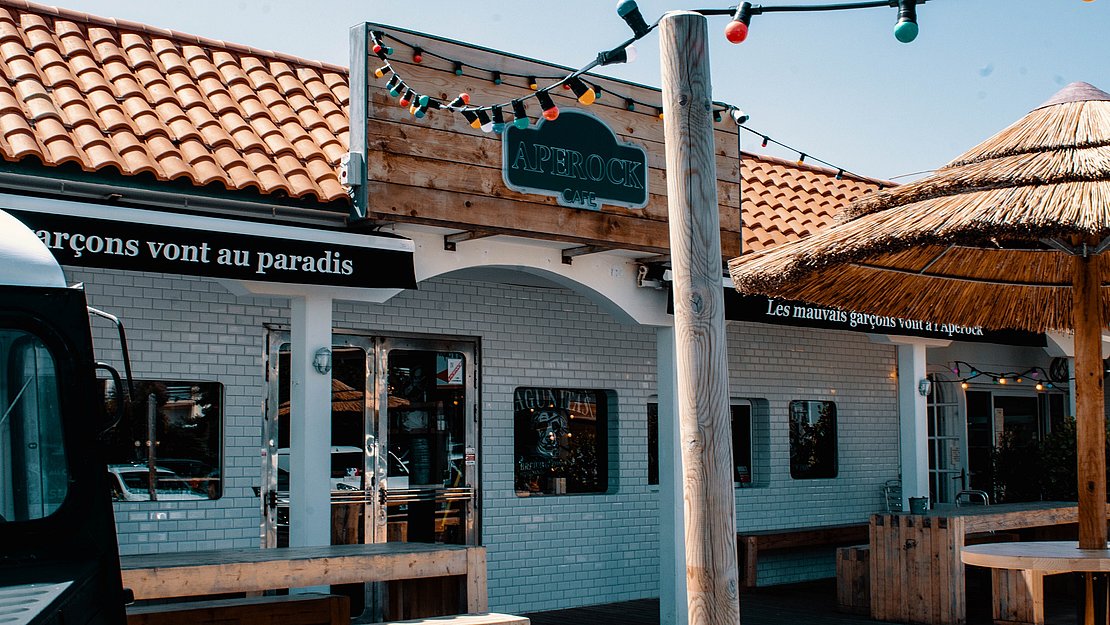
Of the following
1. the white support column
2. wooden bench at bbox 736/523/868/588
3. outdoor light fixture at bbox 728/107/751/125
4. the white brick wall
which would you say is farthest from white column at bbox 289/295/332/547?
wooden bench at bbox 736/523/868/588

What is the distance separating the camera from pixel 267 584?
607cm

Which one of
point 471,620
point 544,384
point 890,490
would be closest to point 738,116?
point 544,384

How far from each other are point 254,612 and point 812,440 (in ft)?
26.4

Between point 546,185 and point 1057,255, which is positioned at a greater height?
point 546,185

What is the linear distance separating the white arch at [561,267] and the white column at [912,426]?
3316mm

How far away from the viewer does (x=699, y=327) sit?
12.1 feet

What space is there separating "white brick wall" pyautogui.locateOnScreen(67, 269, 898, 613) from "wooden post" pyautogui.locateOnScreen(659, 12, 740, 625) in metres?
5.77

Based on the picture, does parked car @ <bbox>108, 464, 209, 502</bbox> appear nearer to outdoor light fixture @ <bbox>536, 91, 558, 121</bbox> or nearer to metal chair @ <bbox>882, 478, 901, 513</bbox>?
outdoor light fixture @ <bbox>536, 91, 558, 121</bbox>

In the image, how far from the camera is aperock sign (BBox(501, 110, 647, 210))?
8.27m

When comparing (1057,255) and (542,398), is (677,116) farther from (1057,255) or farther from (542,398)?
(542,398)

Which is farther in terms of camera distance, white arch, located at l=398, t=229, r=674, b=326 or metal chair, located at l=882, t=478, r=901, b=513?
metal chair, located at l=882, t=478, r=901, b=513

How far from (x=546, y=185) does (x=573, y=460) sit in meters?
3.67

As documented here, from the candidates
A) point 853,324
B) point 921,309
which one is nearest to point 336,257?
point 921,309

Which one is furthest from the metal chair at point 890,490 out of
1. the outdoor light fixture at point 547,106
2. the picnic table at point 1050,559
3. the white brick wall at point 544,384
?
the outdoor light fixture at point 547,106
